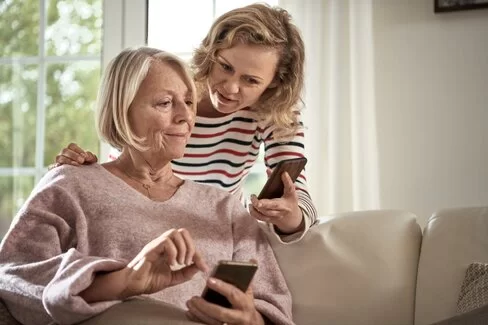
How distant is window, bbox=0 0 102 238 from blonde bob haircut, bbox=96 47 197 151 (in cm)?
185

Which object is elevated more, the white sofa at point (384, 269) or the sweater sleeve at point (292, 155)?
the sweater sleeve at point (292, 155)

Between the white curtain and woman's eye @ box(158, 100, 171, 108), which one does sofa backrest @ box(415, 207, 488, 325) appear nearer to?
woman's eye @ box(158, 100, 171, 108)

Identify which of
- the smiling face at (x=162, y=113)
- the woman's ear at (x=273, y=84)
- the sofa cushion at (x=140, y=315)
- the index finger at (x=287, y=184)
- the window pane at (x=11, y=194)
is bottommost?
the sofa cushion at (x=140, y=315)

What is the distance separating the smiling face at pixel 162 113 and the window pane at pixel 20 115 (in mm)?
2043

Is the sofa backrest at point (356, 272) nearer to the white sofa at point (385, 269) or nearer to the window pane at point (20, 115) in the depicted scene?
the white sofa at point (385, 269)

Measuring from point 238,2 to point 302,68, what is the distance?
4.31 ft

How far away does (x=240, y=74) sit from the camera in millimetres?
2209

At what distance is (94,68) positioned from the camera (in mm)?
3781

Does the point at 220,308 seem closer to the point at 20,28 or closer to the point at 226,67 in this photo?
the point at 226,67

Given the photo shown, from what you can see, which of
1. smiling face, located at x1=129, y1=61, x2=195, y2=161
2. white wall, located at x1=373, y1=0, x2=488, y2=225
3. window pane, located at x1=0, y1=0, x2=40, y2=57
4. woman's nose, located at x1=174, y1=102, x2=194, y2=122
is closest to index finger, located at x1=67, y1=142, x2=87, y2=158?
smiling face, located at x1=129, y1=61, x2=195, y2=161

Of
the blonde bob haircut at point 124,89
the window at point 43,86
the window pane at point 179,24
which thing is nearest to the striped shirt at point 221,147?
the blonde bob haircut at point 124,89

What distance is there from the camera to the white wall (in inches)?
127

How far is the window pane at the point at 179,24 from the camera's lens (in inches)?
144

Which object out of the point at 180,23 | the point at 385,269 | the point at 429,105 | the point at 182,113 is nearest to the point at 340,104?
the point at 429,105
